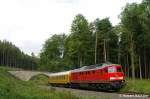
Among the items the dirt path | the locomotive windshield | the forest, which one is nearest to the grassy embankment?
the locomotive windshield

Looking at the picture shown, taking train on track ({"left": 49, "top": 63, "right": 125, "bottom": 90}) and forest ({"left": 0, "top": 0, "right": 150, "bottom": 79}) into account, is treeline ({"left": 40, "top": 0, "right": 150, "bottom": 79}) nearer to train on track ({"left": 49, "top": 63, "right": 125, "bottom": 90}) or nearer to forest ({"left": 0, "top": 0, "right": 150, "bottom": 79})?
forest ({"left": 0, "top": 0, "right": 150, "bottom": 79})

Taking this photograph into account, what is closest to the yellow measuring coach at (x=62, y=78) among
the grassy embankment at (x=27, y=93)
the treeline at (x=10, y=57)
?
the grassy embankment at (x=27, y=93)

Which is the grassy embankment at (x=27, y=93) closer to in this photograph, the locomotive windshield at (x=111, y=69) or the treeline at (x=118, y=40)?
the locomotive windshield at (x=111, y=69)

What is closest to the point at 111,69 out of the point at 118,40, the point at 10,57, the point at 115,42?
the point at 118,40

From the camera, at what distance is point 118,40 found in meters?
89.9

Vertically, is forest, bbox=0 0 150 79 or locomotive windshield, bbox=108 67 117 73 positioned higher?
forest, bbox=0 0 150 79

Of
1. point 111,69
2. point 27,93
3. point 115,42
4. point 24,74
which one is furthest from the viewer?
point 24,74

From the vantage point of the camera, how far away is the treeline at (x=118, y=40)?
232ft

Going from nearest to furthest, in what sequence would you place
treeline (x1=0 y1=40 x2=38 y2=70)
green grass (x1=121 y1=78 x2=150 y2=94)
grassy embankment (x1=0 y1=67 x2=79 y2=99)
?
grassy embankment (x1=0 y1=67 x2=79 y2=99) → green grass (x1=121 y1=78 x2=150 y2=94) → treeline (x1=0 y1=40 x2=38 y2=70)

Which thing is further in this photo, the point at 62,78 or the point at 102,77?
the point at 62,78

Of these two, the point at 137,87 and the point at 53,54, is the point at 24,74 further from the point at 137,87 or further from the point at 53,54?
the point at 137,87

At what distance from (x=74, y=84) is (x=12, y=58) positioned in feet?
385

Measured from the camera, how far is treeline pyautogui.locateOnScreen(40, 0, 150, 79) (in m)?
70.8

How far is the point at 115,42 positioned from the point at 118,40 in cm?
114
